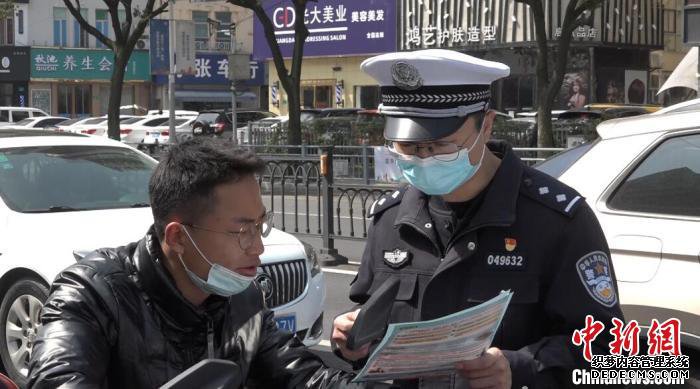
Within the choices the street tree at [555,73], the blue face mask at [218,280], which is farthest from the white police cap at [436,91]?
the street tree at [555,73]

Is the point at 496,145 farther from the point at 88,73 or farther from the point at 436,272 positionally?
the point at 88,73

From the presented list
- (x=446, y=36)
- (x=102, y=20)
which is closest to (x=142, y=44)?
(x=102, y=20)

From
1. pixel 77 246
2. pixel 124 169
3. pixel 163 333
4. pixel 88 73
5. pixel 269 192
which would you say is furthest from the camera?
pixel 88 73

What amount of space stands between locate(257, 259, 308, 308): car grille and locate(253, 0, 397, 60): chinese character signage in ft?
101

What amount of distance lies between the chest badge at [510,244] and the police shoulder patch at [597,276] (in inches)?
6.7

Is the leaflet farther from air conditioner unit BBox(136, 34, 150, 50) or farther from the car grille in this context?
air conditioner unit BBox(136, 34, 150, 50)

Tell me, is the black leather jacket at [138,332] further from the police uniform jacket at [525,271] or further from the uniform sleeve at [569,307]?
the uniform sleeve at [569,307]

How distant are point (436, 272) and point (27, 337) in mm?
4447

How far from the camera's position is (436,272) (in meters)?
2.75

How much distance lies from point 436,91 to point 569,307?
682mm

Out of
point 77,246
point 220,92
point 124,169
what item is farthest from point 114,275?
point 220,92

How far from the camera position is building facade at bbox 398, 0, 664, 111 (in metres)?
32.4

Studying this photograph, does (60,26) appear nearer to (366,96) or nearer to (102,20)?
(102,20)

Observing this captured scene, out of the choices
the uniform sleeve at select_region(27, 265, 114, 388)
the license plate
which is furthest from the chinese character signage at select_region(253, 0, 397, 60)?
the uniform sleeve at select_region(27, 265, 114, 388)
